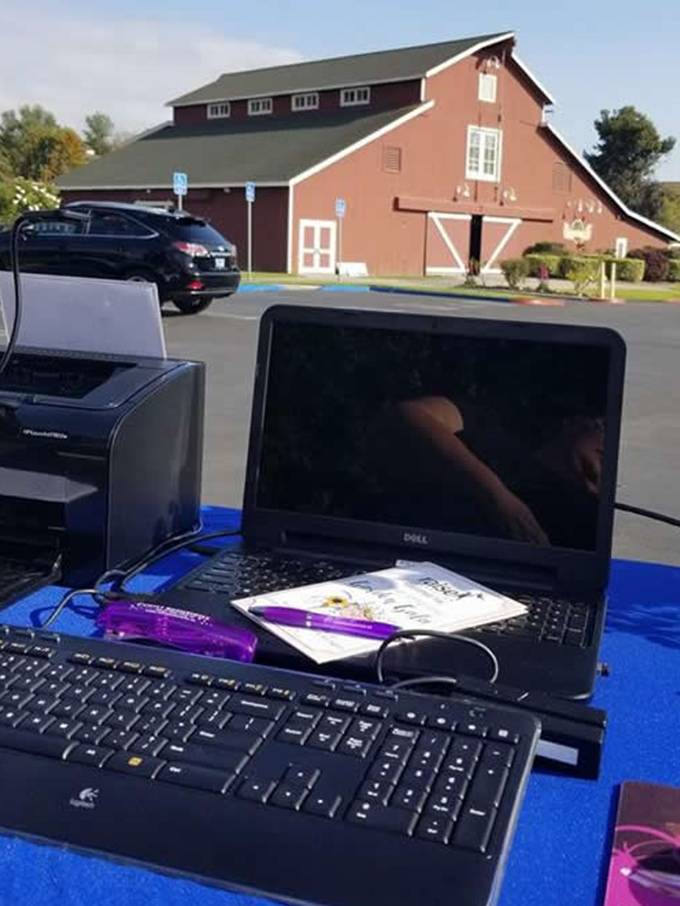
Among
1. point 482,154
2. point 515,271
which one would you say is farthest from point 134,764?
point 482,154

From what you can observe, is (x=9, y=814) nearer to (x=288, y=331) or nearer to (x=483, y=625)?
(x=483, y=625)

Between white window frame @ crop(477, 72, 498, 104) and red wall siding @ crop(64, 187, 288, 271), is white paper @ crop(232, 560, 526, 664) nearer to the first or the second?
red wall siding @ crop(64, 187, 288, 271)

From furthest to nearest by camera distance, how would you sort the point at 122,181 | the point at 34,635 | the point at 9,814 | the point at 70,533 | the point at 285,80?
the point at 285,80, the point at 122,181, the point at 70,533, the point at 34,635, the point at 9,814

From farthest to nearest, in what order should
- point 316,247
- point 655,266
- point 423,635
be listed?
point 655,266, point 316,247, point 423,635

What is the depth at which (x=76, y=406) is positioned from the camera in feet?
5.38

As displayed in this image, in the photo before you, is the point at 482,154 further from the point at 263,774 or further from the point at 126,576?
the point at 263,774

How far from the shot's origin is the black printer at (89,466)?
5.24 feet

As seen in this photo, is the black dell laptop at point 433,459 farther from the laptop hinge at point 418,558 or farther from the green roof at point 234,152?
the green roof at point 234,152

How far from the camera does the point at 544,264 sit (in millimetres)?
24734

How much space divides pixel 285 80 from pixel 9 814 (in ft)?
111

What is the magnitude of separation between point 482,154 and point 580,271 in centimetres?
806

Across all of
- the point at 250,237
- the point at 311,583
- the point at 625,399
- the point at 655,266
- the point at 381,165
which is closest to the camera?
the point at 311,583

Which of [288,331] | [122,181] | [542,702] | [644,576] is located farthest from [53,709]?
[122,181]

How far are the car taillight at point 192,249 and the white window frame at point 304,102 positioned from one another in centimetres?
2043
